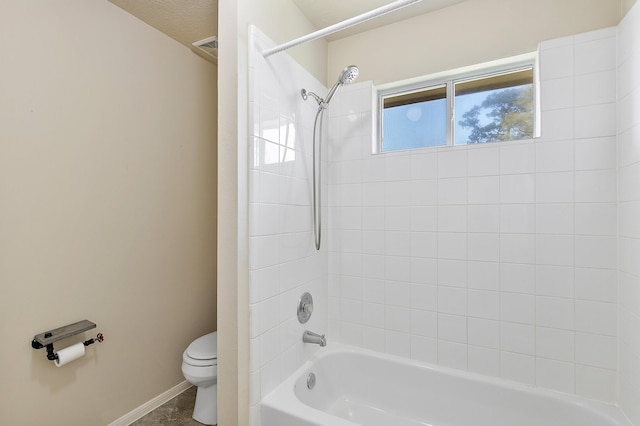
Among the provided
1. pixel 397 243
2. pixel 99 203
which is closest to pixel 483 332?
pixel 397 243

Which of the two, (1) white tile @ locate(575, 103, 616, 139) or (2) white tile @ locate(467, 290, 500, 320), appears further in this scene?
(2) white tile @ locate(467, 290, 500, 320)

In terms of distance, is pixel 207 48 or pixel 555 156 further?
pixel 207 48

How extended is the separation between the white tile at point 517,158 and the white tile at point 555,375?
993 millimetres

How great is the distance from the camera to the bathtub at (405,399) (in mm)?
1452

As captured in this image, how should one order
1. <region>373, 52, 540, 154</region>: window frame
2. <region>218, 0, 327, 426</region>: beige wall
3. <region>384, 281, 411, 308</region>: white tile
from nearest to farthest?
<region>218, 0, 327, 426</region>: beige wall → <region>373, 52, 540, 154</region>: window frame → <region>384, 281, 411, 308</region>: white tile

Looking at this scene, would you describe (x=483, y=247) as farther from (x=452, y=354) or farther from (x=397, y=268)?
(x=452, y=354)

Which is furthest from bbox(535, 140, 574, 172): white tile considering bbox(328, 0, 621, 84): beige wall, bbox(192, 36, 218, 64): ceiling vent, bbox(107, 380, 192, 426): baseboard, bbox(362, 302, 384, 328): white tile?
bbox(107, 380, 192, 426): baseboard

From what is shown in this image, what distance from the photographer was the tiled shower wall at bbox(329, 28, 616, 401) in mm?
1488

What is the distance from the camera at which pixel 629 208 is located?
1337mm

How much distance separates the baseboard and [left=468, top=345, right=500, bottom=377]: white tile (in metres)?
2.01

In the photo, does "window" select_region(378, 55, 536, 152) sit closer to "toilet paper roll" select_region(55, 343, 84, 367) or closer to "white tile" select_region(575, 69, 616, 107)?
"white tile" select_region(575, 69, 616, 107)

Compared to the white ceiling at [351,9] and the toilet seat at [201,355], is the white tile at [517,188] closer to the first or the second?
the white ceiling at [351,9]

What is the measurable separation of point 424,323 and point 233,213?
1.30 meters

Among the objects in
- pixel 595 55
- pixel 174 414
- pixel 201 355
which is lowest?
pixel 174 414
